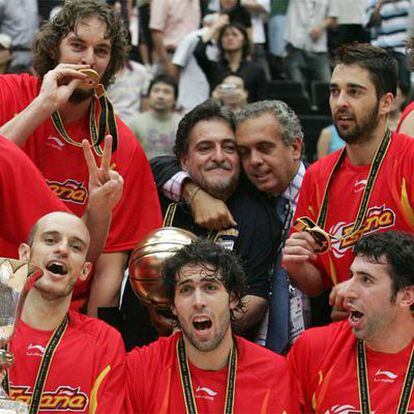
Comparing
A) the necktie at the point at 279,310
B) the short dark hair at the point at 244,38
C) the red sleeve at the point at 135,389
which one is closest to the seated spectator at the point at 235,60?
the short dark hair at the point at 244,38

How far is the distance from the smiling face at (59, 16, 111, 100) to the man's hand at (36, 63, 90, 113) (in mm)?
219

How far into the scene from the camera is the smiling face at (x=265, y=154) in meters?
6.89

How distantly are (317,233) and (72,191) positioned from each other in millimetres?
1357

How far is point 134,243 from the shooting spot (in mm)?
6836

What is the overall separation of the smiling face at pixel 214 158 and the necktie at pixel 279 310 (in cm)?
40

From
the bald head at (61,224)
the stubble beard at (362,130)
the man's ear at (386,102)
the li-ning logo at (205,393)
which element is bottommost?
the li-ning logo at (205,393)

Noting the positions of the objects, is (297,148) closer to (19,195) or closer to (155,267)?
(155,267)

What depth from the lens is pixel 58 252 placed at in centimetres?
581

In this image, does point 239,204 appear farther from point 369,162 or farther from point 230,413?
point 230,413

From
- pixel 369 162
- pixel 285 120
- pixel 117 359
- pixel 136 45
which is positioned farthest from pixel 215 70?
pixel 117 359

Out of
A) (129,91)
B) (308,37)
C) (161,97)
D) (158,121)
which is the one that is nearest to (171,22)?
(129,91)

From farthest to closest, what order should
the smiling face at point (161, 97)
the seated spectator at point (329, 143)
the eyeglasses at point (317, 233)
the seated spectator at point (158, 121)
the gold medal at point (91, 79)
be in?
the smiling face at point (161, 97)
the seated spectator at point (158, 121)
the seated spectator at point (329, 143)
the gold medal at point (91, 79)
the eyeglasses at point (317, 233)

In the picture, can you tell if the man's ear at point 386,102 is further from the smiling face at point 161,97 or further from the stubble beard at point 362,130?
the smiling face at point 161,97

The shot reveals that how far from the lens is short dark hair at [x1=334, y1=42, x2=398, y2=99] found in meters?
6.33
